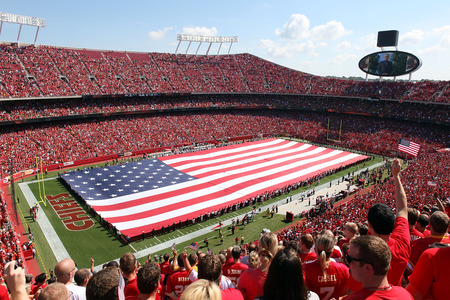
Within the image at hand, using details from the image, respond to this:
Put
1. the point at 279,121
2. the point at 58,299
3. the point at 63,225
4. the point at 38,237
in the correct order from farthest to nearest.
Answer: the point at 279,121 < the point at 63,225 < the point at 38,237 < the point at 58,299

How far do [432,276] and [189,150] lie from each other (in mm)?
40904

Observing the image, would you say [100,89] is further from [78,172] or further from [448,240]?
[448,240]

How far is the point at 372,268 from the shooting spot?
8.73 ft

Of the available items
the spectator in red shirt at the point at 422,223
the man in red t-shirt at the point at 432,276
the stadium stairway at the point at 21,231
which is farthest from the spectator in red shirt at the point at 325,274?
the stadium stairway at the point at 21,231

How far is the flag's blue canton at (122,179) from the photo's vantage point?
89.6ft

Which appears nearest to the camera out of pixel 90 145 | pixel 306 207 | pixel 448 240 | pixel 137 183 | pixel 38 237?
pixel 448 240

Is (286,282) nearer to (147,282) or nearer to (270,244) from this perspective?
(270,244)

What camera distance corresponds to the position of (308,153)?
139ft

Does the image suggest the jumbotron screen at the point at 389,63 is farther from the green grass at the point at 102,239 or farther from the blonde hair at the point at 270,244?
the blonde hair at the point at 270,244

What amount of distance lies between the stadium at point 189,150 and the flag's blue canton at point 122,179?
0.70ft

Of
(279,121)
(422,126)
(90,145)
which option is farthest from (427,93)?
(90,145)

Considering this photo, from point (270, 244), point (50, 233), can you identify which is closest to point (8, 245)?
point (50, 233)

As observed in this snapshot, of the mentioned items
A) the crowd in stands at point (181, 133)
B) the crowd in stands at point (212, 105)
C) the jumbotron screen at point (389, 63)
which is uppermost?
the jumbotron screen at point (389, 63)

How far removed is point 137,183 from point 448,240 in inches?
1100
